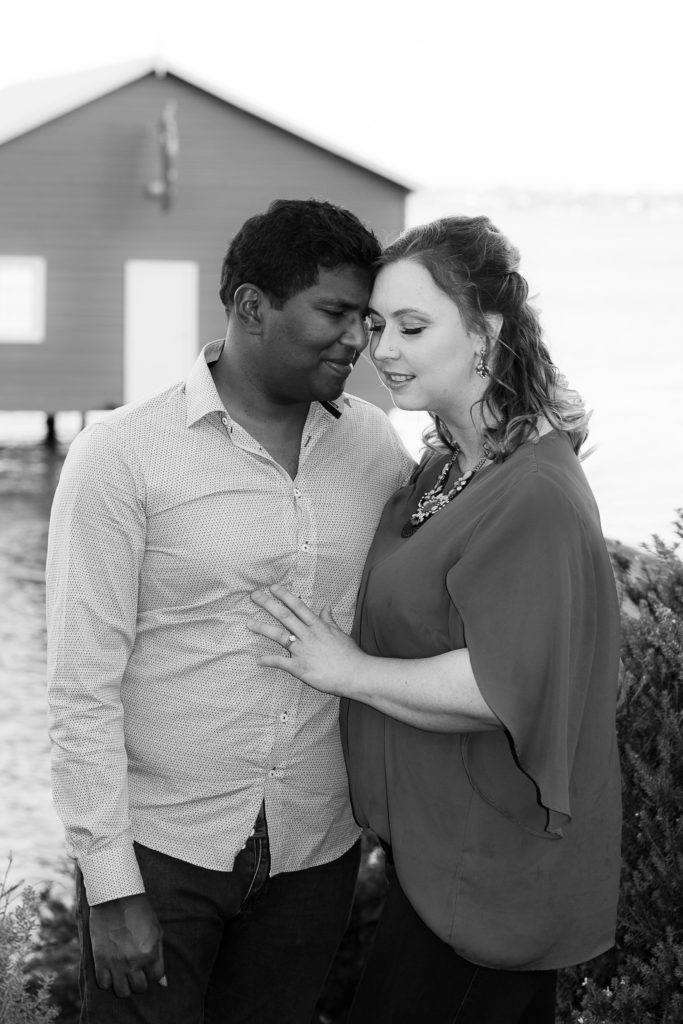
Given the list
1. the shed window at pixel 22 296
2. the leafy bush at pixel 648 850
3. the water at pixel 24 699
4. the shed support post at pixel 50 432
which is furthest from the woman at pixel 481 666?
the shed support post at pixel 50 432

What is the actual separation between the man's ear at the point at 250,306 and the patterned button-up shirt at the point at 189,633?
6.0 inches

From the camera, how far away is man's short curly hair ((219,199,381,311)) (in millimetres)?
2811

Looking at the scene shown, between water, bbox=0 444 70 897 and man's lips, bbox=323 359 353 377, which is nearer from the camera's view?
man's lips, bbox=323 359 353 377

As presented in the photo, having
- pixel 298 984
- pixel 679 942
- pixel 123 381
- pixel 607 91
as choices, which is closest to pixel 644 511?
pixel 679 942

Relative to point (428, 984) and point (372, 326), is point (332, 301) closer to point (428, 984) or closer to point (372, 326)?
point (372, 326)

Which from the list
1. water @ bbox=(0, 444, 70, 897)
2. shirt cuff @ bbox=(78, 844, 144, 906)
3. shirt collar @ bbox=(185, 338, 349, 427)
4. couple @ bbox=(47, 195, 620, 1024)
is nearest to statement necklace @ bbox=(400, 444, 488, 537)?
couple @ bbox=(47, 195, 620, 1024)

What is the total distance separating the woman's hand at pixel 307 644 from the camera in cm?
271

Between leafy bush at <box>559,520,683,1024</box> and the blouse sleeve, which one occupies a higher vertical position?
the blouse sleeve

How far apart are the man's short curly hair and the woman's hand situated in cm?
67

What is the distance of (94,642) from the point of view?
270 cm

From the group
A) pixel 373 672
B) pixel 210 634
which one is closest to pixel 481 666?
pixel 373 672

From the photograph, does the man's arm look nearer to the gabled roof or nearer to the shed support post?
the gabled roof

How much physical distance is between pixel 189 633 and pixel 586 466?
663 cm

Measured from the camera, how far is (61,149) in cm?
1998
